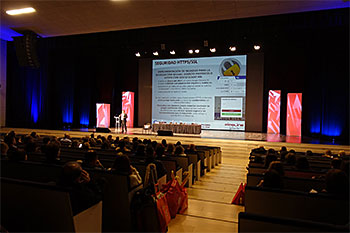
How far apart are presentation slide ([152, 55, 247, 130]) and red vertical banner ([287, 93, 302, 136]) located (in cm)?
219

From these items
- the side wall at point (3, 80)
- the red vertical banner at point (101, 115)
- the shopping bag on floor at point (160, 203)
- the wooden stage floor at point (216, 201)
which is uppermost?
the side wall at point (3, 80)

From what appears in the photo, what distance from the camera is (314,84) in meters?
9.88

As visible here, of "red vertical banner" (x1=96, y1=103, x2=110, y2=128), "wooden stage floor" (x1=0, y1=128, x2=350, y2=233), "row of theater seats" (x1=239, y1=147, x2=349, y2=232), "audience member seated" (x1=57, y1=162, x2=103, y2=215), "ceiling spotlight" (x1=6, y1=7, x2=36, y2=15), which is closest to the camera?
"row of theater seats" (x1=239, y1=147, x2=349, y2=232)

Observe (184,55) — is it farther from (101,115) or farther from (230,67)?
(101,115)

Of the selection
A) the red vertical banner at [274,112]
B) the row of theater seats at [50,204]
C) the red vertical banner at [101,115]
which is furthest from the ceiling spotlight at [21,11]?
the red vertical banner at [274,112]

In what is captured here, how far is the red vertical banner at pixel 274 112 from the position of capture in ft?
38.3

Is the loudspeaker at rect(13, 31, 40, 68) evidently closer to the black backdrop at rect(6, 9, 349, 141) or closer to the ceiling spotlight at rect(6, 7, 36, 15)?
the black backdrop at rect(6, 9, 349, 141)

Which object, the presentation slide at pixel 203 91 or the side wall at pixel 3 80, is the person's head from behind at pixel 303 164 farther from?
the side wall at pixel 3 80

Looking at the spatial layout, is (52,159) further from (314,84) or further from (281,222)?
(314,84)

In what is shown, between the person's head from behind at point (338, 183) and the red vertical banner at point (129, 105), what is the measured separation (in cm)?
1286

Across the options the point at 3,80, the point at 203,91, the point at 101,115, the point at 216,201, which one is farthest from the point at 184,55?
the point at 216,201

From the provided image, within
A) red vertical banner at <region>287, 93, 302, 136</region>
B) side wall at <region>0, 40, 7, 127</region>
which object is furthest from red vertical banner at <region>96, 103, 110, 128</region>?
red vertical banner at <region>287, 93, 302, 136</region>

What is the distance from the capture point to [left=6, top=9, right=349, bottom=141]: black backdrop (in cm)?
830

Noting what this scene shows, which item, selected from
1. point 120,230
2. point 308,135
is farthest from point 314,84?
point 120,230
